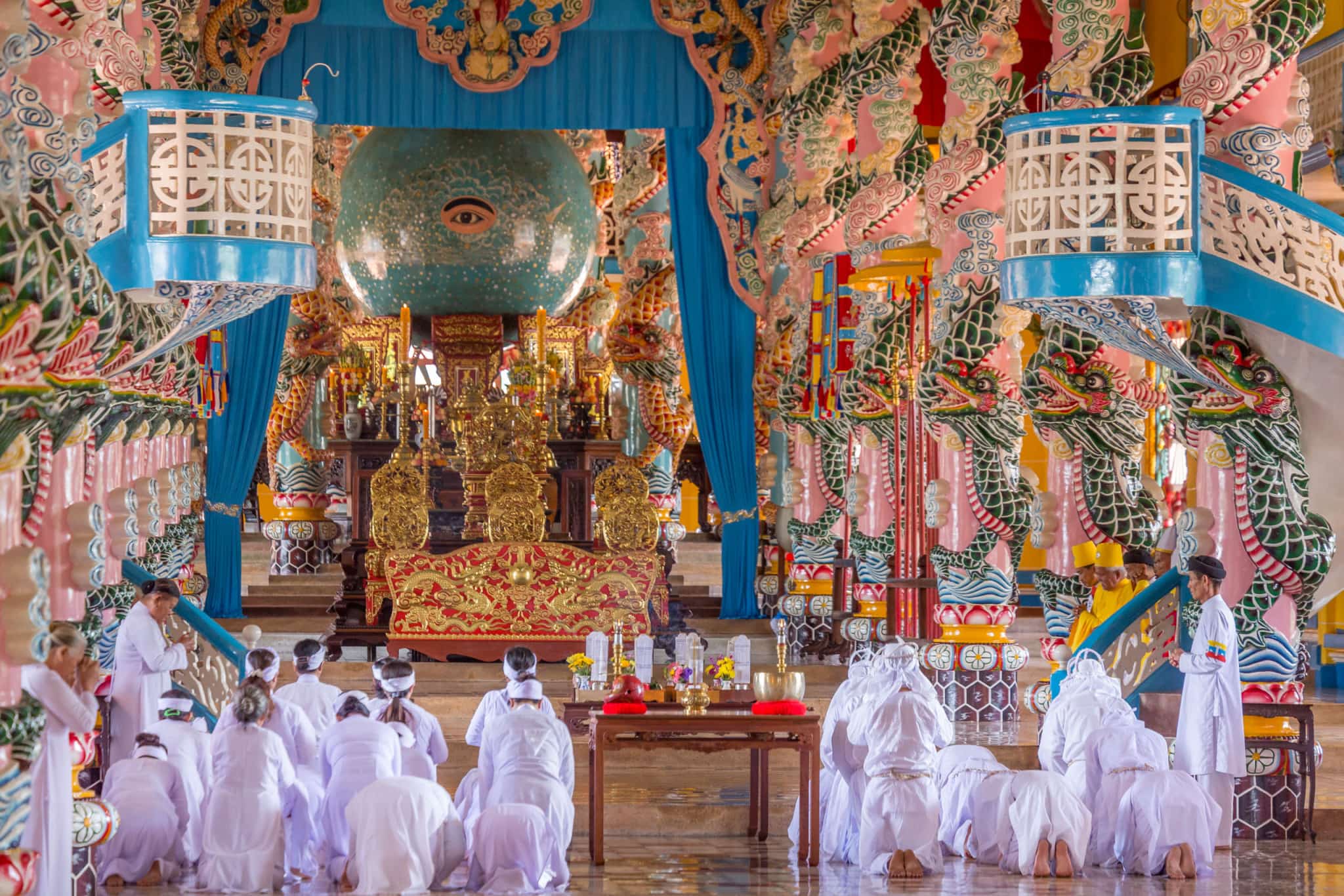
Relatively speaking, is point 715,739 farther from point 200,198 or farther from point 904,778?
point 200,198

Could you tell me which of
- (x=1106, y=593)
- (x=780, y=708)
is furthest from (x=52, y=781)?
(x=1106, y=593)

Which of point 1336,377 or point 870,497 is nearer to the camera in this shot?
point 1336,377

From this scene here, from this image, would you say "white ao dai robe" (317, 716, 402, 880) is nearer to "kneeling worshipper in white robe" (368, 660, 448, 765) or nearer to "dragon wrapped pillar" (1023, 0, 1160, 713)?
"kneeling worshipper in white robe" (368, 660, 448, 765)

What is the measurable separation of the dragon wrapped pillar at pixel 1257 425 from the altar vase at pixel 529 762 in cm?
247

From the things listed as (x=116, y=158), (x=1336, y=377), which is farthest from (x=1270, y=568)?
(x=116, y=158)

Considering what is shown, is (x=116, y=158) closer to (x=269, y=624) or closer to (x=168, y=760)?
(x=168, y=760)

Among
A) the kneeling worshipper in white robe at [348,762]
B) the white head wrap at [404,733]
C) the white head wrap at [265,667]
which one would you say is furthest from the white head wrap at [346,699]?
the white head wrap at [265,667]

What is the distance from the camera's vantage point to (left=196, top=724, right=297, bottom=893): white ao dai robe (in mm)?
6570

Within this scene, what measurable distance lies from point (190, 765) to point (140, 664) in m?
1.05

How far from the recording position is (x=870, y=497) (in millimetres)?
11141

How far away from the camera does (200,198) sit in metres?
6.11

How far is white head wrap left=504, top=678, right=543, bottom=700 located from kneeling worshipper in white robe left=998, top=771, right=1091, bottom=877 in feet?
5.83

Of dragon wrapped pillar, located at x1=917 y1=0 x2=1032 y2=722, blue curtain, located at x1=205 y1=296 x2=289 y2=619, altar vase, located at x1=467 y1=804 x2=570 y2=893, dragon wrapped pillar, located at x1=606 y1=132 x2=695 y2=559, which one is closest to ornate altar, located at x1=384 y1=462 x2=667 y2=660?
dragon wrapped pillar, located at x1=917 y1=0 x2=1032 y2=722

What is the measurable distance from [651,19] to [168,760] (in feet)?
23.1
